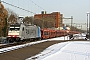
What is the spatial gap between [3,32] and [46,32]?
496 inches

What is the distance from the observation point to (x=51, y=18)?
→ 84.3 m

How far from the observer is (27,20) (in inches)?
3327

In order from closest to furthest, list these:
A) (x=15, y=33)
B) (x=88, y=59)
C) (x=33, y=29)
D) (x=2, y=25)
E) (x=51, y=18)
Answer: (x=88, y=59), (x=15, y=33), (x=33, y=29), (x=2, y=25), (x=51, y=18)

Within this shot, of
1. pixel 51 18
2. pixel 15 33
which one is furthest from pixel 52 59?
pixel 51 18

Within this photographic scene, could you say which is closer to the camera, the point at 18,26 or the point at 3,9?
the point at 18,26

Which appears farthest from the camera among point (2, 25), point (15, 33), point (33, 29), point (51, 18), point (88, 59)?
point (51, 18)

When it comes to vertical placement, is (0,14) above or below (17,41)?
above

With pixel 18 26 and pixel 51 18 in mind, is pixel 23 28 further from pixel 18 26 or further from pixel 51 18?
pixel 51 18

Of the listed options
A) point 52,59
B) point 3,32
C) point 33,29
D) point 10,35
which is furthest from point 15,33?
point 3,32

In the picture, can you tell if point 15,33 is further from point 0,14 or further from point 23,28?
point 0,14

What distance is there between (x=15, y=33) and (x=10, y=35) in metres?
0.91

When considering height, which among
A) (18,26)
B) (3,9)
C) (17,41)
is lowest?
(17,41)

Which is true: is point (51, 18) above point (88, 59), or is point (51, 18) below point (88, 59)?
above

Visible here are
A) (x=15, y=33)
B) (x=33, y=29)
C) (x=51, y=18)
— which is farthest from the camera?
(x=51, y=18)
